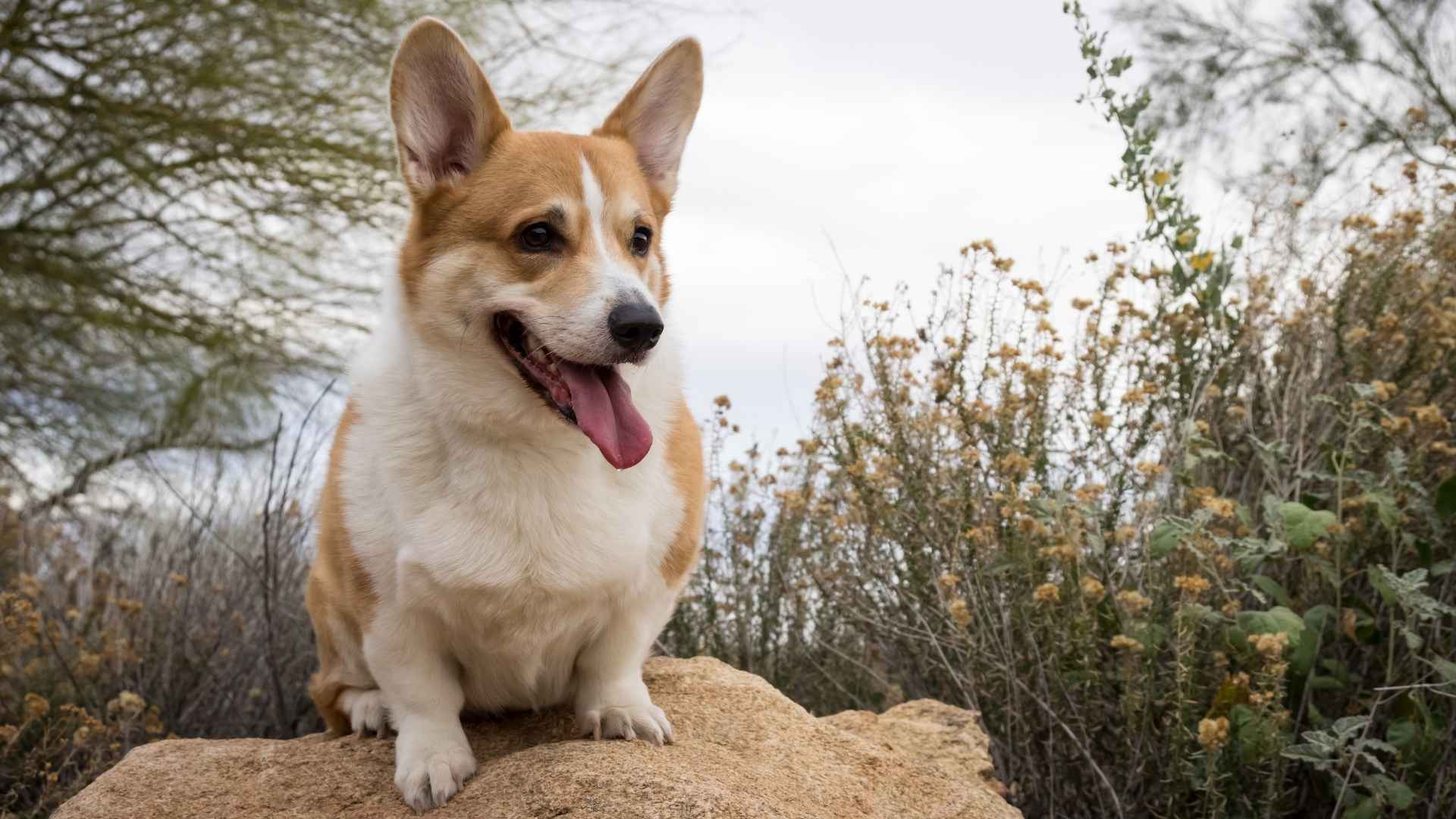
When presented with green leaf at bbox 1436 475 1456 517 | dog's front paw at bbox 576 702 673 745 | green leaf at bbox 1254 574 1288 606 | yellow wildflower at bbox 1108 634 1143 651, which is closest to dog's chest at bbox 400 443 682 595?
dog's front paw at bbox 576 702 673 745

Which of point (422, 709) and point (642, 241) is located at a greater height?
point (642, 241)

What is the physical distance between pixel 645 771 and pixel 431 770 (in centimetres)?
52

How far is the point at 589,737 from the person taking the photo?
3143 millimetres

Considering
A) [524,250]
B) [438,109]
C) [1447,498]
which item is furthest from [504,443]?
[1447,498]

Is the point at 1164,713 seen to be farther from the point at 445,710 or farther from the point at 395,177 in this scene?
the point at 395,177

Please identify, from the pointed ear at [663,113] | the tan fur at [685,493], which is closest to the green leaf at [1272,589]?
the tan fur at [685,493]

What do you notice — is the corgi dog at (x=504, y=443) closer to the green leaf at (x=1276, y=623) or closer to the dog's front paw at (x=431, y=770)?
the dog's front paw at (x=431, y=770)

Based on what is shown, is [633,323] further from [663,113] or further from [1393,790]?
[1393,790]

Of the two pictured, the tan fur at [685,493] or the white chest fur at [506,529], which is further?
the tan fur at [685,493]

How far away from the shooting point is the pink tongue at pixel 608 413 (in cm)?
287

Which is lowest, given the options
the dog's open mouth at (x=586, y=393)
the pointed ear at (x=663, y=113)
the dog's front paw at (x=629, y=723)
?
the dog's front paw at (x=629, y=723)

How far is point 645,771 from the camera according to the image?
2.80 m

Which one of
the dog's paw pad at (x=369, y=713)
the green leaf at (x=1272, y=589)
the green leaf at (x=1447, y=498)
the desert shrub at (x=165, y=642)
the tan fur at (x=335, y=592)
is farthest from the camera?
the desert shrub at (x=165, y=642)

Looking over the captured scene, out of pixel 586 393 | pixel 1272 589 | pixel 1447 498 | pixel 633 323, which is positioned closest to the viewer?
pixel 633 323
